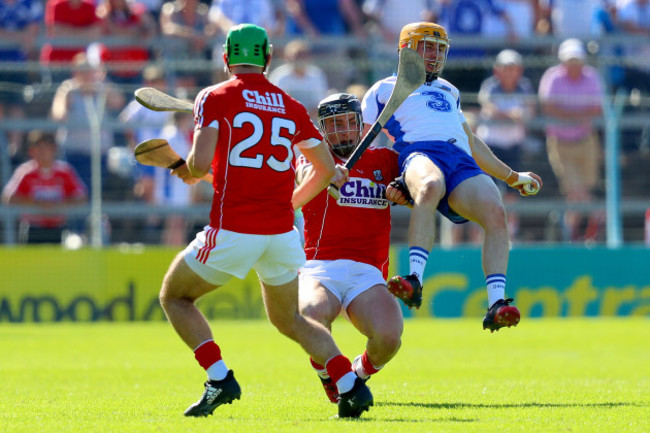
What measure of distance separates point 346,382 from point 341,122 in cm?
201

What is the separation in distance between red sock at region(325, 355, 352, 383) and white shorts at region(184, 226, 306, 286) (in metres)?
0.54

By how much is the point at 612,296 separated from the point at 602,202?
1337mm

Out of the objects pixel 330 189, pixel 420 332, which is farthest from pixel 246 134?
pixel 420 332

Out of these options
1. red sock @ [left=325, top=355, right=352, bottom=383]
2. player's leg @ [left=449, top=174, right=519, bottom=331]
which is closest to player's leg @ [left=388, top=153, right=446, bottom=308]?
player's leg @ [left=449, top=174, right=519, bottom=331]

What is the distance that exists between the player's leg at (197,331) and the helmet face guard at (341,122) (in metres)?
1.73

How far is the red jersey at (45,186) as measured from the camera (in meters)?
15.2

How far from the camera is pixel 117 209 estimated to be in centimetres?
1546

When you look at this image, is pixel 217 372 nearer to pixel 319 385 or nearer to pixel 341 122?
pixel 341 122

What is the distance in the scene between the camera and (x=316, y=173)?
22.1 ft

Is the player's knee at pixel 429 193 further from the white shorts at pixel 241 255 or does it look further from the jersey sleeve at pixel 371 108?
the white shorts at pixel 241 255

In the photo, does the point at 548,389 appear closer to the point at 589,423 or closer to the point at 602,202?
the point at 589,423

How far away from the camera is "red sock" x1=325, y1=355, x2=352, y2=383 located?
6504mm

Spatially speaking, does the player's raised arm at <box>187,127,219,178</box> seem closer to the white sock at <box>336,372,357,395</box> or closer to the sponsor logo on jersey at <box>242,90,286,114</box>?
the sponsor logo on jersey at <box>242,90,286,114</box>

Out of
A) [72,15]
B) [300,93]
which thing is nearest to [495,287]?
[300,93]
